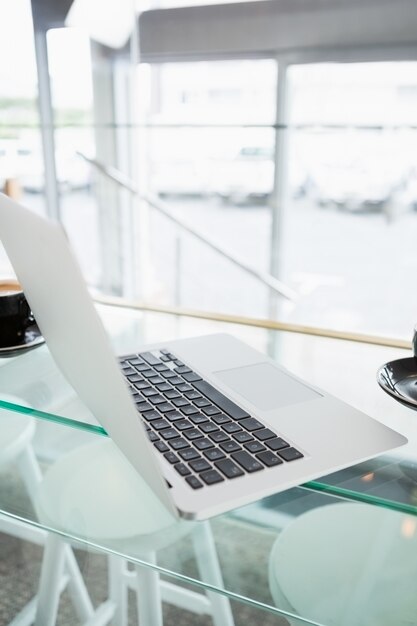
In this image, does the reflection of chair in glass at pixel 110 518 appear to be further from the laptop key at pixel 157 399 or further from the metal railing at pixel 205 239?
the metal railing at pixel 205 239

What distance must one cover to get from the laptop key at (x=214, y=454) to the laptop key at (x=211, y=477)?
0.02m

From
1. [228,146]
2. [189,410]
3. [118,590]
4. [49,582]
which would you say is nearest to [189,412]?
[189,410]

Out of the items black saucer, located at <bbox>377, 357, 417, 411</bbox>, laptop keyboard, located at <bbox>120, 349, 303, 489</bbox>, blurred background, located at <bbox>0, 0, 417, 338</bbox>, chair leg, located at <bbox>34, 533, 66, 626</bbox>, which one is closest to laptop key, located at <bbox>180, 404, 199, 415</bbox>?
laptop keyboard, located at <bbox>120, 349, 303, 489</bbox>

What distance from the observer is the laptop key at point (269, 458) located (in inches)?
19.3

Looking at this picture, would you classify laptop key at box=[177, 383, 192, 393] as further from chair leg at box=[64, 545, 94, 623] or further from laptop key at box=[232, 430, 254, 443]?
chair leg at box=[64, 545, 94, 623]

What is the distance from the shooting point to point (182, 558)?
1.92 ft

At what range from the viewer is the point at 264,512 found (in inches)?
21.2

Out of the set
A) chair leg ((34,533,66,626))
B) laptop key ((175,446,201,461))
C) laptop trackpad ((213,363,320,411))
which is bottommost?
chair leg ((34,533,66,626))

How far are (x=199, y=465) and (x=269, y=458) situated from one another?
0.06 m

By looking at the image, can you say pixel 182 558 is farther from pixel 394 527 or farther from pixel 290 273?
pixel 290 273

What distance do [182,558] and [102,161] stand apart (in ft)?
9.57

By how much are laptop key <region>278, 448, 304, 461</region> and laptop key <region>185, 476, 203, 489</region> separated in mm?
82

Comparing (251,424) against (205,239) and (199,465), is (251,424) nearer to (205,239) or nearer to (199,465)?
(199,465)

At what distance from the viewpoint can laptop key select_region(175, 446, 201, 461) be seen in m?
0.49
